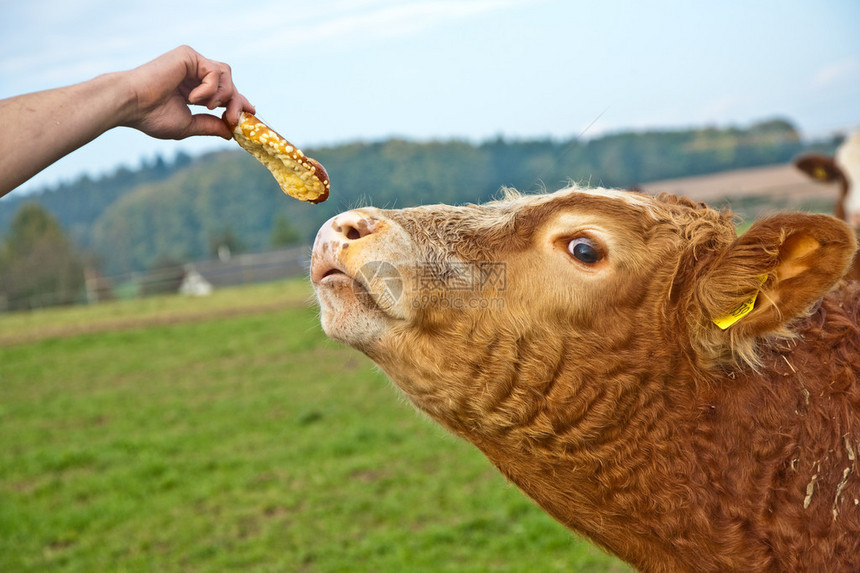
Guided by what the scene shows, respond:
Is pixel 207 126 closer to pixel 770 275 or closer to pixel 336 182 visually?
pixel 770 275

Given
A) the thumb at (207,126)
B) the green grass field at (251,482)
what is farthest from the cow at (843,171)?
the thumb at (207,126)

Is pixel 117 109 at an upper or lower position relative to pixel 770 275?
upper

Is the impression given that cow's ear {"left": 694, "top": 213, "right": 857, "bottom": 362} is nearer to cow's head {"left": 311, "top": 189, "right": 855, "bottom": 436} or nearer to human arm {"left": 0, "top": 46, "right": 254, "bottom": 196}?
cow's head {"left": 311, "top": 189, "right": 855, "bottom": 436}

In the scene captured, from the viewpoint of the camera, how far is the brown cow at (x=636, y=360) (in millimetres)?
2088

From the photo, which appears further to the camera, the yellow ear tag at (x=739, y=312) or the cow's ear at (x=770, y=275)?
the yellow ear tag at (x=739, y=312)

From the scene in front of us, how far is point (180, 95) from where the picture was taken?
7.86 ft

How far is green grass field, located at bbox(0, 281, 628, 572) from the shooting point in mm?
5723

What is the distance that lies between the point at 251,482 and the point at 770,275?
6.47 m

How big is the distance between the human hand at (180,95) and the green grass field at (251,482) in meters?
0.85

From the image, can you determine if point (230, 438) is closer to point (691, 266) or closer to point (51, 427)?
point (51, 427)

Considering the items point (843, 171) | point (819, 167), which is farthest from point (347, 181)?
point (843, 171)

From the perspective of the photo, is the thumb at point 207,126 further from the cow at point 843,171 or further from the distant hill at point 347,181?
the cow at point 843,171

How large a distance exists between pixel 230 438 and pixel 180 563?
10.9 ft

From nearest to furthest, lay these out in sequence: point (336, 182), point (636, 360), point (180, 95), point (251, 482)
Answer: point (636, 360) → point (180, 95) → point (251, 482) → point (336, 182)
